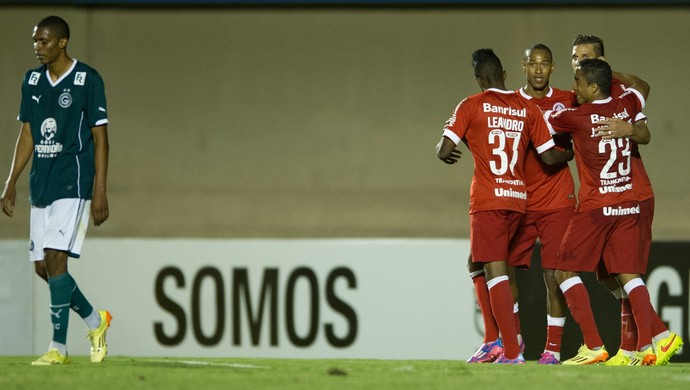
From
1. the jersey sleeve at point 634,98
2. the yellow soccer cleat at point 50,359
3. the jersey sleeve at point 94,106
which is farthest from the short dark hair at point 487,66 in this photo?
the yellow soccer cleat at point 50,359

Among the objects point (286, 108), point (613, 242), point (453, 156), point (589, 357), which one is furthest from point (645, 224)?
point (286, 108)

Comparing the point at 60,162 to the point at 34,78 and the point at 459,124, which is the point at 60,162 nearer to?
the point at 34,78

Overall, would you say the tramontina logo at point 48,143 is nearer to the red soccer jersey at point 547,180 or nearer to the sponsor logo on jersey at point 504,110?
the sponsor logo on jersey at point 504,110

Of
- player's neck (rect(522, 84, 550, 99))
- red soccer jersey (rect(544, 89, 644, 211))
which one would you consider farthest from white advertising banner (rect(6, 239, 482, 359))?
red soccer jersey (rect(544, 89, 644, 211))

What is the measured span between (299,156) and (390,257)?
147 cm

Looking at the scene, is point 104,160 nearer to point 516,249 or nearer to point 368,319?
point 516,249

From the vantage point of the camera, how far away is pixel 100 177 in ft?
21.6

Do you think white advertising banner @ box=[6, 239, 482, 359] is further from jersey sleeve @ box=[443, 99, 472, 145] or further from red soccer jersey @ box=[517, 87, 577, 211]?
jersey sleeve @ box=[443, 99, 472, 145]

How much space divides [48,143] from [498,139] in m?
2.55

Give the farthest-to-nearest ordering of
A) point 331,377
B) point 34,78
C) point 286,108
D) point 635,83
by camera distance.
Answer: point 286,108
point 635,83
point 34,78
point 331,377

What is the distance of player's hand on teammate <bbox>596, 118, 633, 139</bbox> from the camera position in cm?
677

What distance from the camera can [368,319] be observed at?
375 inches

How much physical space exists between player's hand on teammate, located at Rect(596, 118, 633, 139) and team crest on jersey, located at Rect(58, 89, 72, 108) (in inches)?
116

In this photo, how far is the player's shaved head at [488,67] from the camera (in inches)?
283
